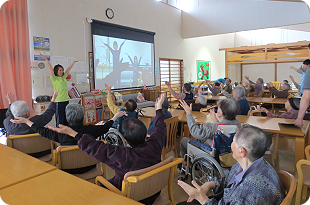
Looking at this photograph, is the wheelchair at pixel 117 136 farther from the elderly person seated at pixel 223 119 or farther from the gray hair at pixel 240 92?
the gray hair at pixel 240 92

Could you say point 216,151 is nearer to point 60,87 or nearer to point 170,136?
point 170,136

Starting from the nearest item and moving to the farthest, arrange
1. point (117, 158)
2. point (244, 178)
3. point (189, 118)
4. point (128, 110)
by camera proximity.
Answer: point (244, 178), point (117, 158), point (189, 118), point (128, 110)

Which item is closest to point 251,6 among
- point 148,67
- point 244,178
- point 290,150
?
point 148,67

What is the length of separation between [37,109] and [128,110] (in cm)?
289

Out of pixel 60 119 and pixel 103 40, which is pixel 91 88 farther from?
pixel 60 119

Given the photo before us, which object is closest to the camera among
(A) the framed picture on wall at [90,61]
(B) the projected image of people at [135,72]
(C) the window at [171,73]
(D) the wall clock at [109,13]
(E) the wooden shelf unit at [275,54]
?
(A) the framed picture on wall at [90,61]

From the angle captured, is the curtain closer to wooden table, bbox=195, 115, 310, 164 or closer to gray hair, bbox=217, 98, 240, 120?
gray hair, bbox=217, 98, 240, 120

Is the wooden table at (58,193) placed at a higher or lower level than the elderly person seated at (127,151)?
lower

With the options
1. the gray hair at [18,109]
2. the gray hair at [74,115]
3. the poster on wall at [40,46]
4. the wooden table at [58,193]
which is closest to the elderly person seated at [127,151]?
the wooden table at [58,193]

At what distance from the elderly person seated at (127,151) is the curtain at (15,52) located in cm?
382

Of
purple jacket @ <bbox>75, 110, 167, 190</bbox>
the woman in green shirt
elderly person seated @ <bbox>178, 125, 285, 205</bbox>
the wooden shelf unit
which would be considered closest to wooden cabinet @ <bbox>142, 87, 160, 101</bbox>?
the woman in green shirt

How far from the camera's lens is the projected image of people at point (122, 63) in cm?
667

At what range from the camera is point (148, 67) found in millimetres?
8469

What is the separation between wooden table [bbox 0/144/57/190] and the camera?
1.36 metres
